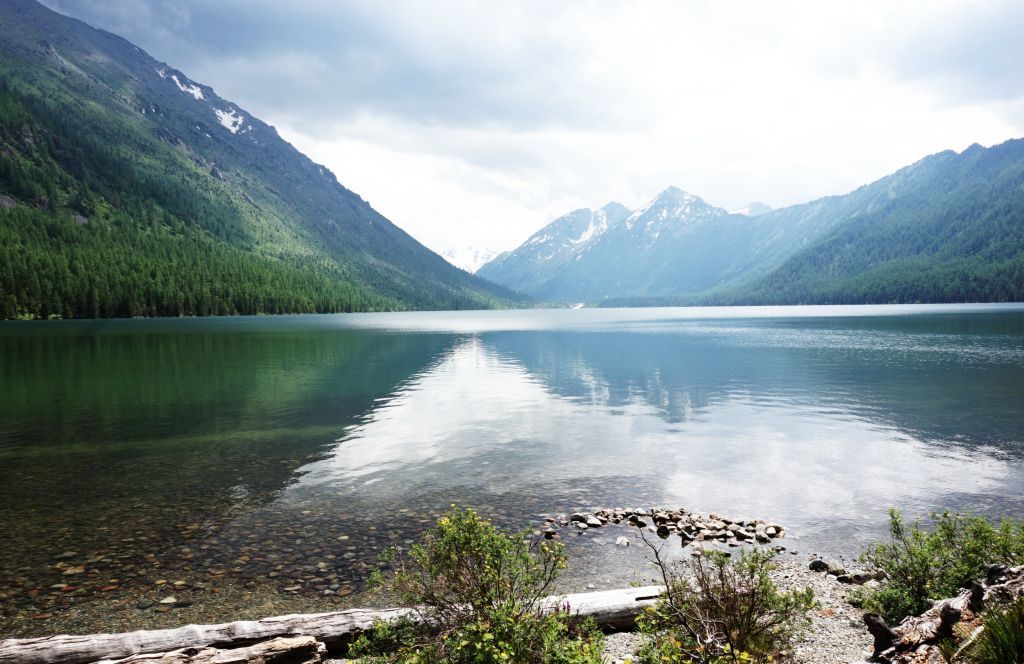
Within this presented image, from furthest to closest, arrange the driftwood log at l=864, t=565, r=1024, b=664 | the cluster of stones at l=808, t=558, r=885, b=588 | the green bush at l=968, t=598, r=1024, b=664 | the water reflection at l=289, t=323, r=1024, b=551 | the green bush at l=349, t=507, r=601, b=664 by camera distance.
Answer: the water reflection at l=289, t=323, r=1024, b=551 < the cluster of stones at l=808, t=558, r=885, b=588 < the green bush at l=349, t=507, r=601, b=664 < the driftwood log at l=864, t=565, r=1024, b=664 < the green bush at l=968, t=598, r=1024, b=664

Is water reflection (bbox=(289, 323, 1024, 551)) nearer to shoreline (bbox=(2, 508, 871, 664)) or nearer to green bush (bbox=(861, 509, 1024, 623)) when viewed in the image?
shoreline (bbox=(2, 508, 871, 664))

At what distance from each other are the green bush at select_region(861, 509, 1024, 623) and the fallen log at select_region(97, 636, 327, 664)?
11385 mm

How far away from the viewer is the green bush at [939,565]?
441 inches

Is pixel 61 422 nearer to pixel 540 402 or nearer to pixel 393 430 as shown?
pixel 393 430

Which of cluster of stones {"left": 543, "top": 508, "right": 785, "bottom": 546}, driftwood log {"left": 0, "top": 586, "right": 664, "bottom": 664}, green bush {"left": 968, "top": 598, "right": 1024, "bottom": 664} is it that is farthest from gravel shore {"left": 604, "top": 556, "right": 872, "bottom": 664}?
cluster of stones {"left": 543, "top": 508, "right": 785, "bottom": 546}

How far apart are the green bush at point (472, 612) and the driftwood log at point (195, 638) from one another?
49cm

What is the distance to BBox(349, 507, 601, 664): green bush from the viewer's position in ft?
29.1

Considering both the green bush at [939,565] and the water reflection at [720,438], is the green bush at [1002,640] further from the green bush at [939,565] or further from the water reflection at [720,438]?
the water reflection at [720,438]

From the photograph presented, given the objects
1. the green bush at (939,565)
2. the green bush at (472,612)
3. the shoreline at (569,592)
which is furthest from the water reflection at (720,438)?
the green bush at (472,612)

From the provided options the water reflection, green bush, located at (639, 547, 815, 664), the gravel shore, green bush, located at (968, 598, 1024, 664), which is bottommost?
the water reflection

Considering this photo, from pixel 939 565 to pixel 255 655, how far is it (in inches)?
533

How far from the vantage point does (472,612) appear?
9859 millimetres

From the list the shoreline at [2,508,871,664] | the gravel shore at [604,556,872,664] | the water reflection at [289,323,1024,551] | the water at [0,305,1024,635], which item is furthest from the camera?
the water reflection at [289,323,1024,551]

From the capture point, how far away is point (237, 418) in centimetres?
3762
